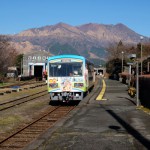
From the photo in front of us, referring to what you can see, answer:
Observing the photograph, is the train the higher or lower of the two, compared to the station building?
lower

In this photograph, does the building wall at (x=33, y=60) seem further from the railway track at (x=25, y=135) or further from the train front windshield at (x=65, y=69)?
the railway track at (x=25, y=135)

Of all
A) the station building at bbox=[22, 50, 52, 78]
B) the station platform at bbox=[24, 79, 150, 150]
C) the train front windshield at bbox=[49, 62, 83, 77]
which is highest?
the station building at bbox=[22, 50, 52, 78]

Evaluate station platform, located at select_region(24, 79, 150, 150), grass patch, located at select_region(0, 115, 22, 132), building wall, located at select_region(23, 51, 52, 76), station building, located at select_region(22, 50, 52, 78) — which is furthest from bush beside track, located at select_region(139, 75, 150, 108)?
building wall, located at select_region(23, 51, 52, 76)

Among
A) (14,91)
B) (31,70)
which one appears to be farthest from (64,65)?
(31,70)

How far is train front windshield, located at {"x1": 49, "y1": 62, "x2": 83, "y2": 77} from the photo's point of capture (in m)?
23.5

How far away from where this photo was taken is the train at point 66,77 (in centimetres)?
2334

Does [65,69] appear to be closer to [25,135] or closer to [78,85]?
[78,85]

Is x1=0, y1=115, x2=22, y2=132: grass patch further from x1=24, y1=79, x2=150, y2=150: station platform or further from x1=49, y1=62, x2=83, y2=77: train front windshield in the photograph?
x1=49, y1=62, x2=83, y2=77: train front windshield

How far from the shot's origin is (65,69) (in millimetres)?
23578

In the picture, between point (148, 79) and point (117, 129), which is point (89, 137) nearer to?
point (117, 129)

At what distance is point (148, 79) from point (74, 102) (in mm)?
7561

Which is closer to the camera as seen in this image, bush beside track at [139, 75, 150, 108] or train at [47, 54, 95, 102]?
bush beside track at [139, 75, 150, 108]

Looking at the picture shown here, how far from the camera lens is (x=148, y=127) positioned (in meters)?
13.2

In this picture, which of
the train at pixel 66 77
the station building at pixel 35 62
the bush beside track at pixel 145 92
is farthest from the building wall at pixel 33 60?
the bush beside track at pixel 145 92
